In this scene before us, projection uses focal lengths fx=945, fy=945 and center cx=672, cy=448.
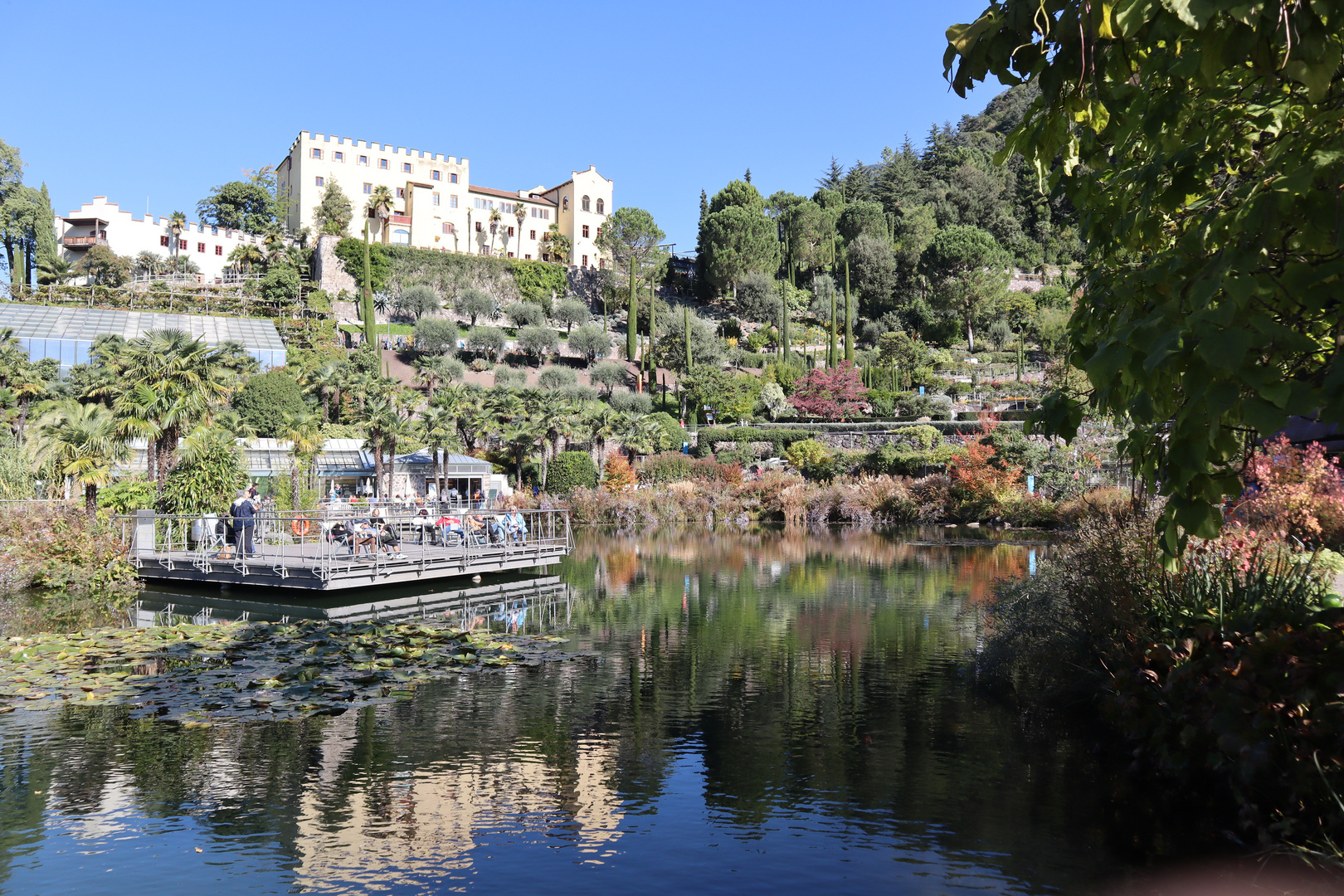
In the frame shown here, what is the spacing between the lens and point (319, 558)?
1770cm

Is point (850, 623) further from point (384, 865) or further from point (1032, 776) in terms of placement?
point (384, 865)

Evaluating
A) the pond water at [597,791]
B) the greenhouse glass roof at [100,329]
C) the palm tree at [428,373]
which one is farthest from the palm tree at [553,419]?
the pond water at [597,791]

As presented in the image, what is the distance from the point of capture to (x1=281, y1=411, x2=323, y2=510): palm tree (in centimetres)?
3192

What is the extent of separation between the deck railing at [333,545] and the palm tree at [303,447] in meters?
8.04

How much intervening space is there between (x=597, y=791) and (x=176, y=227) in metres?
70.8

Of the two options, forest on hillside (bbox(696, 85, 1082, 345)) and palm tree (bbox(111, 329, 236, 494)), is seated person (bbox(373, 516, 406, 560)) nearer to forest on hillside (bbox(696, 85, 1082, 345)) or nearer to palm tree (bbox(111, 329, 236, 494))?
palm tree (bbox(111, 329, 236, 494))

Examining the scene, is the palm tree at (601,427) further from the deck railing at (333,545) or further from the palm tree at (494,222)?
the palm tree at (494,222)

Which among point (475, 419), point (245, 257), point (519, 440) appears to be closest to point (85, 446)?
point (519, 440)

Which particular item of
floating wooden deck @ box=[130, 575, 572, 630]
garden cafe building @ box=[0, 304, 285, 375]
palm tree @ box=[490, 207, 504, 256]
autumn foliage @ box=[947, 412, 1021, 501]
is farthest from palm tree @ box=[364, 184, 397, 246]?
floating wooden deck @ box=[130, 575, 572, 630]

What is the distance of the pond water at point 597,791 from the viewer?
5.75 m

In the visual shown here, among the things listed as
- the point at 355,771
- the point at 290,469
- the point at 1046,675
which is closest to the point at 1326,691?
the point at 1046,675

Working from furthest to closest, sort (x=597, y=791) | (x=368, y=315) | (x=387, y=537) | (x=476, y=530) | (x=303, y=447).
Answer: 1. (x=368, y=315)
2. (x=303, y=447)
3. (x=476, y=530)
4. (x=387, y=537)
5. (x=597, y=791)

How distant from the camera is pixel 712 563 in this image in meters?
23.3

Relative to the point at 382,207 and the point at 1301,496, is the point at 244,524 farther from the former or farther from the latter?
the point at 382,207
